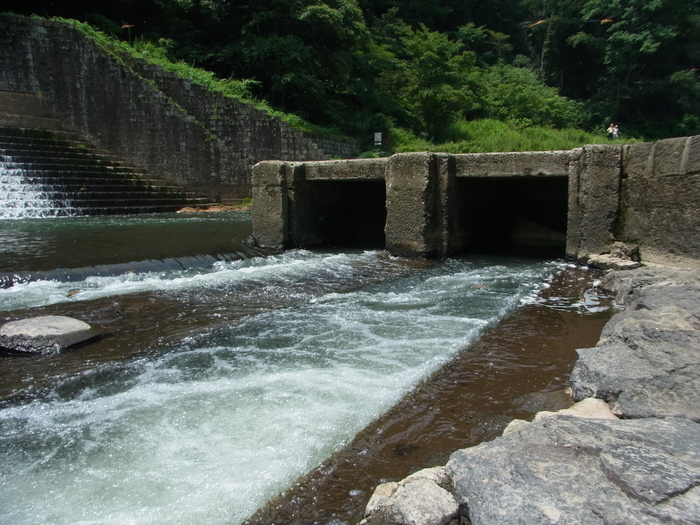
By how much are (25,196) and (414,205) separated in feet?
28.3

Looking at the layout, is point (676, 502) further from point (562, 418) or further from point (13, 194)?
point (13, 194)

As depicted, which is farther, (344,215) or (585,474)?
(344,215)

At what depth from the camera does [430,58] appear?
2008 centimetres

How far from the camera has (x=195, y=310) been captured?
4648mm

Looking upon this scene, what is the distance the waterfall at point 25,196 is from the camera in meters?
10.6

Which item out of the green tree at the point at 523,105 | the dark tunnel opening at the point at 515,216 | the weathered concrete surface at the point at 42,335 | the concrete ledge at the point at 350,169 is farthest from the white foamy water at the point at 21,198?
the green tree at the point at 523,105

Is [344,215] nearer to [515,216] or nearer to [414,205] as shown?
[414,205]

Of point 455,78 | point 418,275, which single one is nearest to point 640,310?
point 418,275

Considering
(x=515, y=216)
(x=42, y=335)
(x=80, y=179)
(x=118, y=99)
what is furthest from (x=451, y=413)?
(x=118, y=99)

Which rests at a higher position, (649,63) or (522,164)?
(649,63)

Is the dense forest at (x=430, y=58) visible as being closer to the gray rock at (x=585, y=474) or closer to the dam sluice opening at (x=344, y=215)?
the dam sluice opening at (x=344, y=215)

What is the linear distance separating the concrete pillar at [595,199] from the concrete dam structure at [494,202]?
1cm

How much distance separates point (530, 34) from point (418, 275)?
35.6m

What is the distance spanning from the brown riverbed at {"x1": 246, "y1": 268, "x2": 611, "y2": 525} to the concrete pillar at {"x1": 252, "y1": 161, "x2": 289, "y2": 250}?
163 inches
